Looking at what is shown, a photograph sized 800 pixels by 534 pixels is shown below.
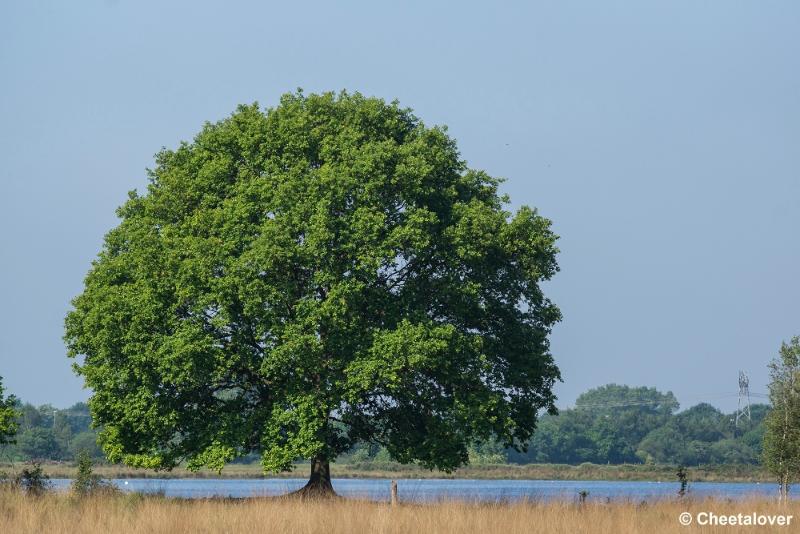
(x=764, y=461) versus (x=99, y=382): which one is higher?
(x=99, y=382)

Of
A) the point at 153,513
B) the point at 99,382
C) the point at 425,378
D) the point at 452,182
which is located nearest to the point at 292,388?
the point at 425,378

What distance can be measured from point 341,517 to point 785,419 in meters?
32.2

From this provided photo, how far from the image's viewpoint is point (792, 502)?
32.9 m

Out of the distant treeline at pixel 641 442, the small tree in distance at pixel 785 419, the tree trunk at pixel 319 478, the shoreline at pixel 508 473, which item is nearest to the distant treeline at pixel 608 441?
the distant treeline at pixel 641 442

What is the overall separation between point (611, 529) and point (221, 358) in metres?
19.1

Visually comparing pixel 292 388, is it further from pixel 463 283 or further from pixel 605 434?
pixel 605 434

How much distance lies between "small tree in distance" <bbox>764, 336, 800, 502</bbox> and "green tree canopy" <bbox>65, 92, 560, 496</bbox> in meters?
13.2

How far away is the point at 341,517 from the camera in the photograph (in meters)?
24.4

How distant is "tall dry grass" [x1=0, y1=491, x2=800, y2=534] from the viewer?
912 inches

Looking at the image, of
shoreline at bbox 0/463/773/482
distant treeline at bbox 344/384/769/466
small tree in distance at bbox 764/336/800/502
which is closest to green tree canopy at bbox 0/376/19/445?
small tree in distance at bbox 764/336/800/502

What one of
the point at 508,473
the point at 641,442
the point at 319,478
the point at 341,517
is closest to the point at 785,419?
the point at 319,478

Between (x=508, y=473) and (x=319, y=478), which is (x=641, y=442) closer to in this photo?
(x=508, y=473)

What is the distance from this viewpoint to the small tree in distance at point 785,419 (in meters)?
49.2

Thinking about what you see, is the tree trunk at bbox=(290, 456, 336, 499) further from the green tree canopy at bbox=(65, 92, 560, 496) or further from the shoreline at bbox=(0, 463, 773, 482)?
the shoreline at bbox=(0, 463, 773, 482)
